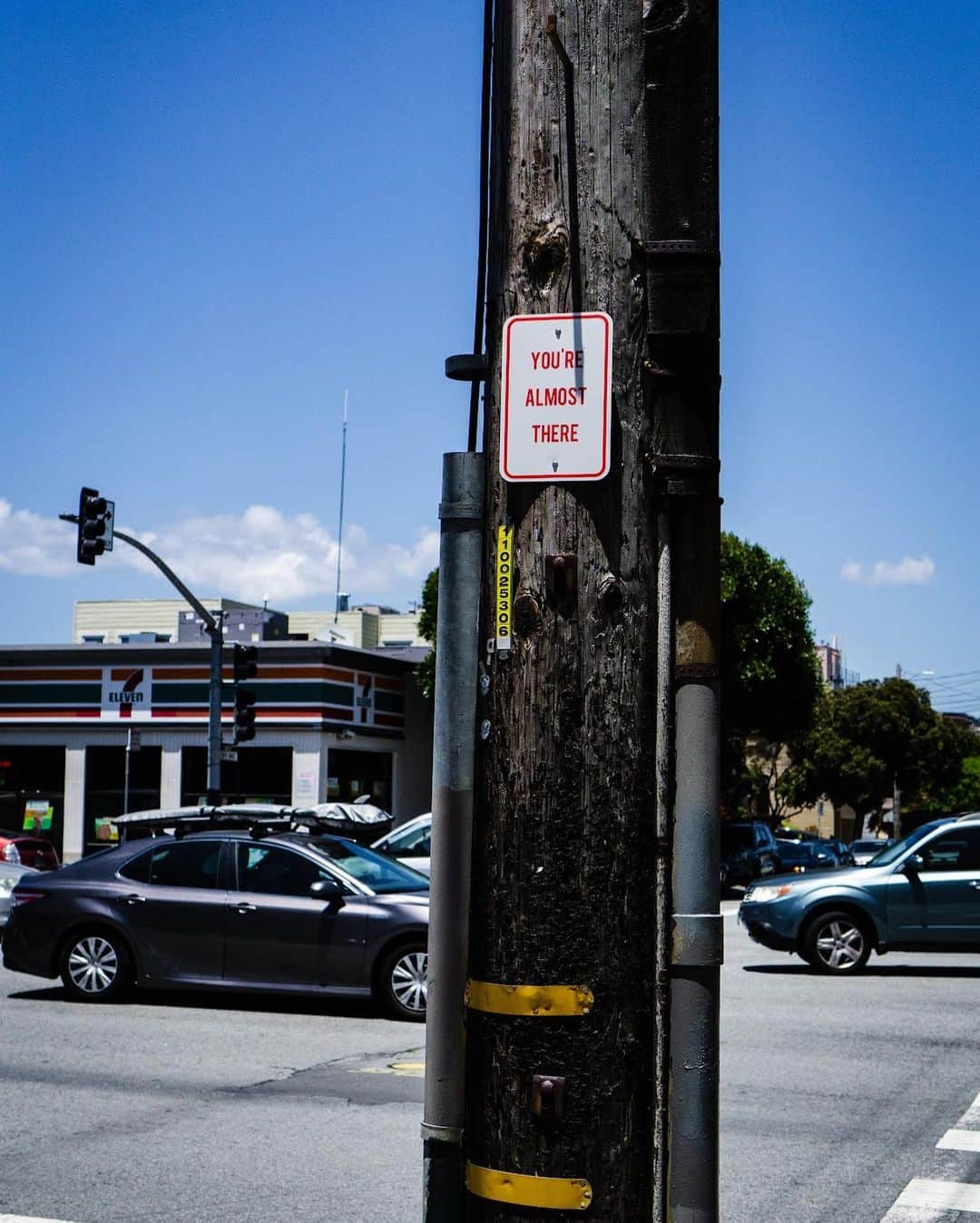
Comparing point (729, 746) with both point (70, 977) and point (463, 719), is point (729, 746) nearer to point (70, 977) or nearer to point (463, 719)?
point (70, 977)

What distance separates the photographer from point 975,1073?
10.1m

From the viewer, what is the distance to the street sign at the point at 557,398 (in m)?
2.71

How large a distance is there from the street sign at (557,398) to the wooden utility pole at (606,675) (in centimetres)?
3

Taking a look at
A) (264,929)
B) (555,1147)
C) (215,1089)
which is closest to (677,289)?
(555,1147)

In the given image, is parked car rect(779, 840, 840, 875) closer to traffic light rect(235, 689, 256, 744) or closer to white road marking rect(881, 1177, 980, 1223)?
traffic light rect(235, 689, 256, 744)

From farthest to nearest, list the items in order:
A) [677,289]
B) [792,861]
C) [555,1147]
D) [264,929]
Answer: [792,861] < [264,929] < [677,289] < [555,1147]

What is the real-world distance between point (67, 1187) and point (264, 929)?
573 cm

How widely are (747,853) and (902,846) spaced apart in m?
21.2

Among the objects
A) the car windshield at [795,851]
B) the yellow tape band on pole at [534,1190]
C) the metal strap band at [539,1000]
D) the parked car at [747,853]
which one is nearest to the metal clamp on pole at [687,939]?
the metal strap band at [539,1000]

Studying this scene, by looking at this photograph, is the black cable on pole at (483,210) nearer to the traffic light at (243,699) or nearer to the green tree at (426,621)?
the traffic light at (243,699)

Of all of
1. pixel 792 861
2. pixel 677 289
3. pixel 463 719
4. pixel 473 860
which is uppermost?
pixel 677 289

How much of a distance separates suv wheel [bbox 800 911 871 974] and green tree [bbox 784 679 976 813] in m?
55.2

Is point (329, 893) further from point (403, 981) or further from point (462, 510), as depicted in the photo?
point (462, 510)

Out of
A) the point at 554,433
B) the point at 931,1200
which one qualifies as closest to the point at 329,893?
the point at 931,1200
